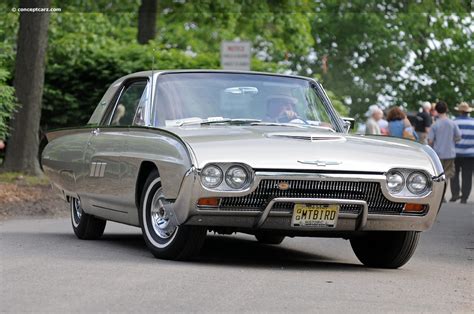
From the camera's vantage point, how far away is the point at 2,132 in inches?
689

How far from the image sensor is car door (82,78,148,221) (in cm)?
1038

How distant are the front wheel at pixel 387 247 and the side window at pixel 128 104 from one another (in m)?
→ 2.13

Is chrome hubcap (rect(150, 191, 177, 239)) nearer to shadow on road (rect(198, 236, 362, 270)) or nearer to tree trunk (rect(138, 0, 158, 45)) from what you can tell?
shadow on road (rect(198, 236, 362, 270))

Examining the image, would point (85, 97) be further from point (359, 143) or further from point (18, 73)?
point (359, 143)

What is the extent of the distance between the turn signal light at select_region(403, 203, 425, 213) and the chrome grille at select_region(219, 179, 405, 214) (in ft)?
0.86

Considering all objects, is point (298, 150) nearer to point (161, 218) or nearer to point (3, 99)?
point (161, 218)

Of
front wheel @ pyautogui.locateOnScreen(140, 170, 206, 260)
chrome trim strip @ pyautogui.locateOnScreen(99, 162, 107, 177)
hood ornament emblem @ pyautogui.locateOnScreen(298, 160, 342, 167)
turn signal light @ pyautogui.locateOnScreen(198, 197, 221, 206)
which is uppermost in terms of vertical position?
hood ornament emblem @ pyautogui.locateOnScreen(298, 160, 342, 167)

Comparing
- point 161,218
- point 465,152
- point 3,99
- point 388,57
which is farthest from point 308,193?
point 388,57

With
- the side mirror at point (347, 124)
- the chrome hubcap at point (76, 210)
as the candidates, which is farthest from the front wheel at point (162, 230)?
the chrome hubcap at point (76, 210)

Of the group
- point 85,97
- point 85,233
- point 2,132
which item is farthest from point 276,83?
point 85,97

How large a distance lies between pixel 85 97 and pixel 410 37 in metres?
31.6

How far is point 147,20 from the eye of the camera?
27750 mm

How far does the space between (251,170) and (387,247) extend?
163cm

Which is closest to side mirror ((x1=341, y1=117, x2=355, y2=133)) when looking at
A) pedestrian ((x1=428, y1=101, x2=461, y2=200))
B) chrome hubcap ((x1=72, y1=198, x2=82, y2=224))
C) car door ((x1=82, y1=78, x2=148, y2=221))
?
car door ((x1=82, y1=78, x2=148, y2=221))
